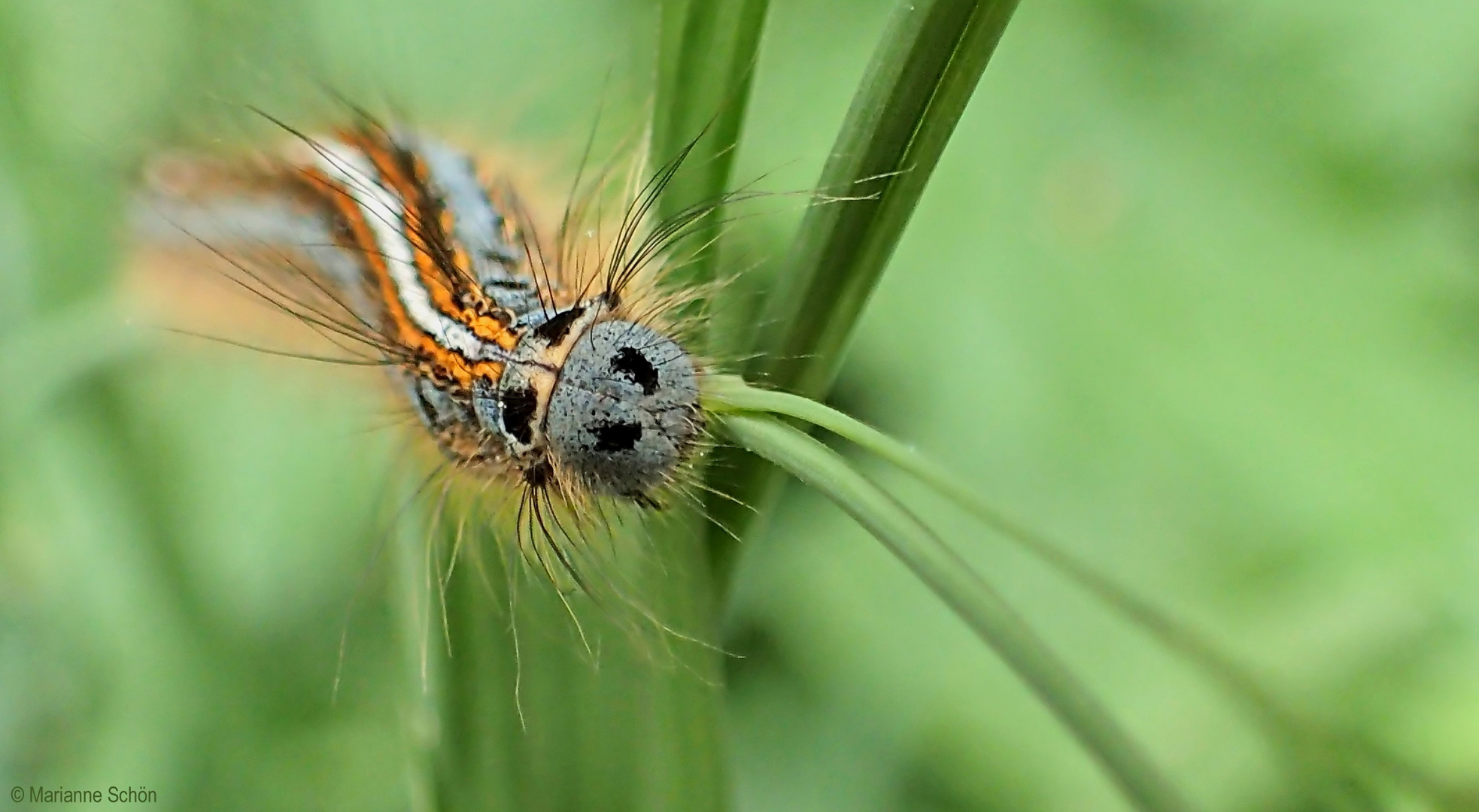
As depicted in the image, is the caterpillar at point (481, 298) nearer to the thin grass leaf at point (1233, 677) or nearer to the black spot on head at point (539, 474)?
the black spot on head at point (539, 474)

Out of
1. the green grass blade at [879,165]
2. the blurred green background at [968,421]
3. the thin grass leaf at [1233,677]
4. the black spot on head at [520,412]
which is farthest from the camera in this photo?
the blurred green background at [968,421]

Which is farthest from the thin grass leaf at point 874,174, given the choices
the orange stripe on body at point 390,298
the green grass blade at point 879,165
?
the orange stripe on body at point 390,298

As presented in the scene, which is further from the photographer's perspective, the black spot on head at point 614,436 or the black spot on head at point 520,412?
the black spot on head at point 520,412

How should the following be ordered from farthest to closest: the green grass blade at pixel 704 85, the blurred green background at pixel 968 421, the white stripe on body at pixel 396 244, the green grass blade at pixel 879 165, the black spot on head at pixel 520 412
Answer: the blurred green background at pixel 968 421
the white stripe on body at pixel 396 244
the black spot on head at pixel 520 412
the green grass blade at pixel 704 85
the green grass blade at pixel 879 165

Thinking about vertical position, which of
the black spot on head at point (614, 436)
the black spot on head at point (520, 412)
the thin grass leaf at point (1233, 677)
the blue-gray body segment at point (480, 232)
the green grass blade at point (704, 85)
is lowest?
the black spot on head at point (520, 412)

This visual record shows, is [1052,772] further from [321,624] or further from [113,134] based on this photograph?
[113,134]

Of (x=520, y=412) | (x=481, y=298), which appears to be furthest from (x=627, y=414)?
(x=481, y=298)

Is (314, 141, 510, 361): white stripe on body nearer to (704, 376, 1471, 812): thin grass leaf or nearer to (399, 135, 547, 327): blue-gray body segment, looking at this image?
(399, 135, 547, 327): blue-gray body segment
